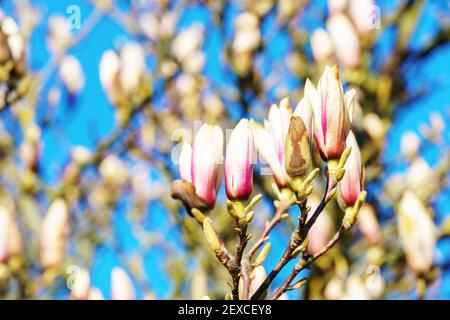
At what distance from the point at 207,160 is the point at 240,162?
0.06 meters

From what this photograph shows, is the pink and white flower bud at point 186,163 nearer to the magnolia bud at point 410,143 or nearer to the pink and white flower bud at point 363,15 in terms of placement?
the pink and white flower bud at point 363,15

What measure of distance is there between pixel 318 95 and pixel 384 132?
1308mm

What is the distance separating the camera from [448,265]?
87.6 inches

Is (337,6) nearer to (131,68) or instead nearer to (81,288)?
(131,68)

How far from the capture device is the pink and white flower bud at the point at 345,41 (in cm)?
223

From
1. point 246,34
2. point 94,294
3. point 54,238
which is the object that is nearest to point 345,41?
point 246,34

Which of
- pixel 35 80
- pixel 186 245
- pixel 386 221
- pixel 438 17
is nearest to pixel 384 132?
pixel 386 221

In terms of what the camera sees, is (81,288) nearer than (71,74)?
Yes

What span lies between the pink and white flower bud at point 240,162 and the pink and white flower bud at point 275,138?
43 millimetres

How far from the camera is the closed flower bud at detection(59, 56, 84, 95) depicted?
2.56m

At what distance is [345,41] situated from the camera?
7.36 ft

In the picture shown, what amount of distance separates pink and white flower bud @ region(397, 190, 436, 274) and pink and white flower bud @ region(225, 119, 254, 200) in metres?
0.49

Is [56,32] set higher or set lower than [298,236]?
higher
